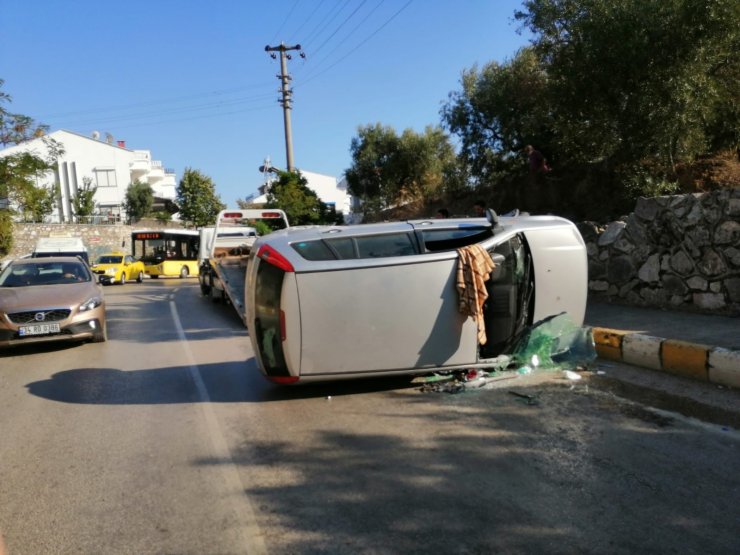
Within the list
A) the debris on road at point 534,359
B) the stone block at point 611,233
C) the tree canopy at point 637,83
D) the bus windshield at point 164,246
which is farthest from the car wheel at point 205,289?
the bus windshield at point 164,246

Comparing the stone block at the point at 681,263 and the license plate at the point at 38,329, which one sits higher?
the stone block at the point at 681,263

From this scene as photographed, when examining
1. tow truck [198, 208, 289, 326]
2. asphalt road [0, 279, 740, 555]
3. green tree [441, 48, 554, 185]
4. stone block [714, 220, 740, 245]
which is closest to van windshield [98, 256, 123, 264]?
tow truck [198, 208, 289, 326]

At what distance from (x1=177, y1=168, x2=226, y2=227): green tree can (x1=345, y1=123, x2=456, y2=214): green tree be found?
2902 cm

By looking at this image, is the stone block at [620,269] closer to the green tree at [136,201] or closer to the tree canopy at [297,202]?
the tree canopy at [297,202]

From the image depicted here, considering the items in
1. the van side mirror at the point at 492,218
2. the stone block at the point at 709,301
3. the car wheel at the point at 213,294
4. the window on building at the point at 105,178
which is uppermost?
the window on building at the point at 105,178

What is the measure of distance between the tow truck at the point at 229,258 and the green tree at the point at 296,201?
27.0 ft

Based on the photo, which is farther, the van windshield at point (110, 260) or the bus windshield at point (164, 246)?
the bus windshield at point (164, 246)

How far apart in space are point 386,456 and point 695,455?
2230 millimetres

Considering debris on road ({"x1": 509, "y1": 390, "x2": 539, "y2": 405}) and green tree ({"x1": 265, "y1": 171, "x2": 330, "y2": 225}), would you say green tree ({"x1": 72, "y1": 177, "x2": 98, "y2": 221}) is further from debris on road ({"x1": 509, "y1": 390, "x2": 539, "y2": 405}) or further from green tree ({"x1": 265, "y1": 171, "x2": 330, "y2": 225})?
debris on road ({"x1": 509, "y1": 390, "x2": 539, "y2": 405})

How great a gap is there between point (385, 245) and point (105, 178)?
65.5 meters

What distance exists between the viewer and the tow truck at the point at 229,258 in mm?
12972

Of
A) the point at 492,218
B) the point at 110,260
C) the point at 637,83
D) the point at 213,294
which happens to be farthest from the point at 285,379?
the point at 110,260

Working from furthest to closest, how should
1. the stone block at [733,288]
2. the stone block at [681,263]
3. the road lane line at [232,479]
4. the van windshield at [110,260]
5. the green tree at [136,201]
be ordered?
the green tree at [136,201], the van windshield at [110,260], the stone block at [681,263], the stone block at [733,288], the road lane line at [232,479]

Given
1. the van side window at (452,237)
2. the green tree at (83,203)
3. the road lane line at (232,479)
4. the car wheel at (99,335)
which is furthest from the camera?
the green tree at (83,203)
